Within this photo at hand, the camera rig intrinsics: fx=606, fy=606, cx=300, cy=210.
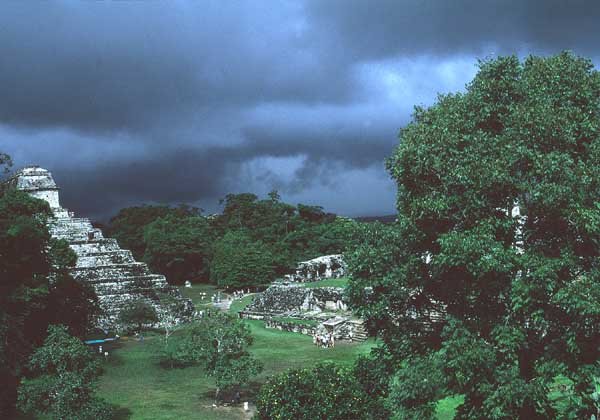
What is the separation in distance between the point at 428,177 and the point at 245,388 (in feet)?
46.7

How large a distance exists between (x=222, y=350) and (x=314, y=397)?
8955 millimetres

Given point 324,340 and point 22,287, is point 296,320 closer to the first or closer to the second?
point 324,340

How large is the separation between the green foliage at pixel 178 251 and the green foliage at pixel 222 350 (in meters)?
41.7

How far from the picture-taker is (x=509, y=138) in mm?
11844

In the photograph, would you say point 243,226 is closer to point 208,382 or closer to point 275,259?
point 275,259

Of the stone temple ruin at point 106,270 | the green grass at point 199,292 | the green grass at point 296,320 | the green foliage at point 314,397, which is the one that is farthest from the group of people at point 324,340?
the green grass at point 199,292

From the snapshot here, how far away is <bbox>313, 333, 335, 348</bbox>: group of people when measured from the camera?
32156mm

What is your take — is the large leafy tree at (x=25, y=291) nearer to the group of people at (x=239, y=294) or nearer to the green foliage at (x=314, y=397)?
the green foliage at (x=314, y=397)

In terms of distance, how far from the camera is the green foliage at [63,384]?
1706cm

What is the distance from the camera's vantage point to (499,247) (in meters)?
11.0

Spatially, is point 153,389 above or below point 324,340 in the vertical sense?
below

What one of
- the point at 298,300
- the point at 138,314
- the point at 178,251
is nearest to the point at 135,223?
the point at 178,251

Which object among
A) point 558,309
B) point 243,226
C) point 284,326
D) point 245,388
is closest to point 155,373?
point 245,388

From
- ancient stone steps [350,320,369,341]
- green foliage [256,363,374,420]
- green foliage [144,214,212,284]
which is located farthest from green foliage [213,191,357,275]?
green foliage [256,363,374,420]
